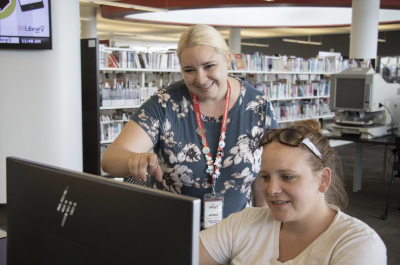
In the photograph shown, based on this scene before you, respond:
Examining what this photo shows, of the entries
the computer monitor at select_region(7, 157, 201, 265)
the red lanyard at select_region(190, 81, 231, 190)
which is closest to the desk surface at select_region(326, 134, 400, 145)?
the red lanyard at select_region(190, 81, 231, 190)

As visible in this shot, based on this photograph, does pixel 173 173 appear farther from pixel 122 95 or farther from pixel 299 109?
pixel 299 109

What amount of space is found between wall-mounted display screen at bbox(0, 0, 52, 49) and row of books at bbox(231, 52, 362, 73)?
13.9 ft

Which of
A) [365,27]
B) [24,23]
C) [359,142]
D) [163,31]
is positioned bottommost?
[359,142]

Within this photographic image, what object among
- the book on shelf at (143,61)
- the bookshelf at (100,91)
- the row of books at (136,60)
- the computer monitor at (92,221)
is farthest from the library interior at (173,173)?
the book on shelf at (143,61)

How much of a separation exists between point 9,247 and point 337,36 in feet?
67.2

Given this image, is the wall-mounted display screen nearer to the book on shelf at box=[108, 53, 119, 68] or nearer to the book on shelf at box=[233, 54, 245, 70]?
the book on shelf at box=[108, 53, 119, 68]

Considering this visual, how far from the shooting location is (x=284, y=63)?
29.5 feet

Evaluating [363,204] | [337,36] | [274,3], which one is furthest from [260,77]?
[337,36]

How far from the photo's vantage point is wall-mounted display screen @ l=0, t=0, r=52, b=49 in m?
3.92

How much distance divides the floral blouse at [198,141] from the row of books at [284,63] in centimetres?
612

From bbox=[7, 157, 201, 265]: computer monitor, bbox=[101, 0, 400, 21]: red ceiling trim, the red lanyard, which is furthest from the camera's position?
bbox=[101, 0, 400, 21]: red ceiling trim

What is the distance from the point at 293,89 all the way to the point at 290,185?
8.29 metres

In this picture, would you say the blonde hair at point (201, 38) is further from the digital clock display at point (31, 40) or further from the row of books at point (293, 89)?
the row of books at point (293, 89)

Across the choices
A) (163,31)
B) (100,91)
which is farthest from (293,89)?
(163,31)
